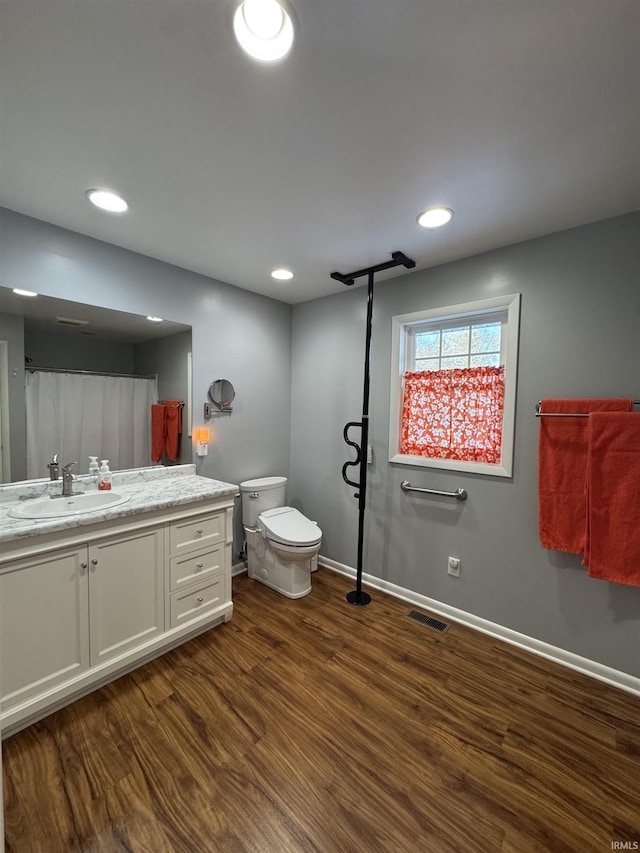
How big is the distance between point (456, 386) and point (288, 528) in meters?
1.61

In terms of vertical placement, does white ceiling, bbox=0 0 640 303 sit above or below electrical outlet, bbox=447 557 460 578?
above

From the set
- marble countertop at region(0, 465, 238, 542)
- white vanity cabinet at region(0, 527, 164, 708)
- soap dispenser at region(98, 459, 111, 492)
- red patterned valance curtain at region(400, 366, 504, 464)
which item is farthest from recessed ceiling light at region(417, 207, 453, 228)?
soap dispenser at region(98, 459, 111, 492)

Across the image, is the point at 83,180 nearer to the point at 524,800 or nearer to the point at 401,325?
the point at 401,325

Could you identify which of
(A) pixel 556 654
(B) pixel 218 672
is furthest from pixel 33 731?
(A) pixel 556 654

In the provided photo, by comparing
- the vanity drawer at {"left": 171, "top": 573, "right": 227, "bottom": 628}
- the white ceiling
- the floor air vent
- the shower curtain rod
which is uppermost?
the white ceiling

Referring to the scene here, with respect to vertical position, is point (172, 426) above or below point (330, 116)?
below

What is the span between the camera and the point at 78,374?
2131mm

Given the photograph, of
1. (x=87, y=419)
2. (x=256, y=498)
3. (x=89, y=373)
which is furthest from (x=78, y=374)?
(x=256, y=498)

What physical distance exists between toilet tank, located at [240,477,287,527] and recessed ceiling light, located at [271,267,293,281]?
1665 millimetres

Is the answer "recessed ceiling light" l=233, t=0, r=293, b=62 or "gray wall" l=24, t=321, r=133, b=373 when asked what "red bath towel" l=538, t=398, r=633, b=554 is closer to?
"recessed ceiling light" l=233, t=0, r=293, b=62

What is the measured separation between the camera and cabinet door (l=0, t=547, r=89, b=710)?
1.43 m

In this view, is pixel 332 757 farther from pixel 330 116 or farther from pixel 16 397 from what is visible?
pixel 330 116

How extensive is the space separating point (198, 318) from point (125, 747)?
247 cm

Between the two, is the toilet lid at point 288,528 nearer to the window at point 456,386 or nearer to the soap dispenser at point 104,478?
the window at point 456,386
